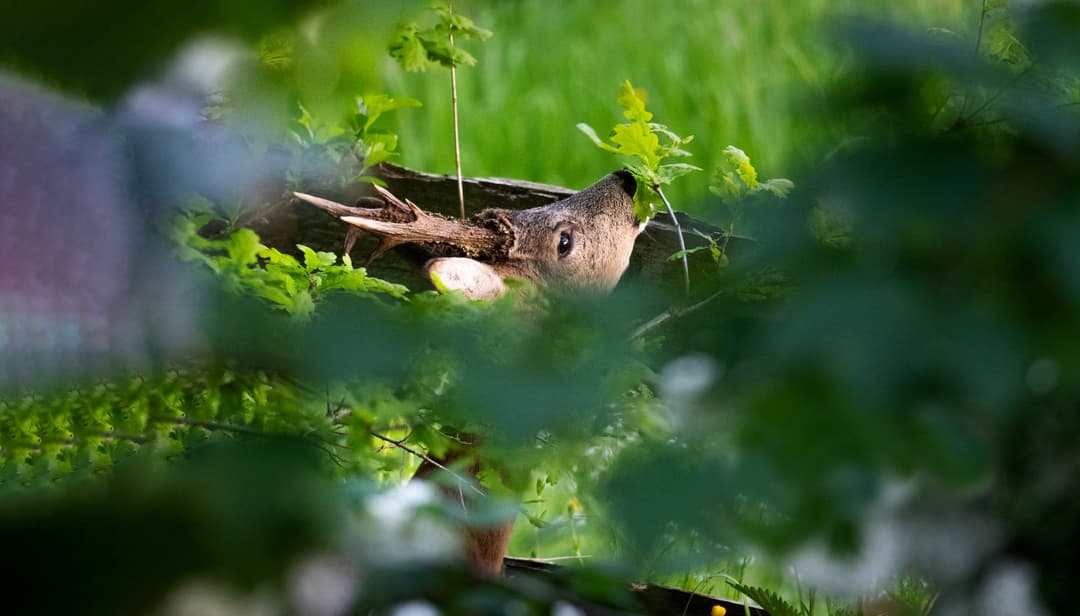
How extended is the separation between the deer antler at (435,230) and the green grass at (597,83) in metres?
0.97

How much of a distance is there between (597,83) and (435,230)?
1.61 meters

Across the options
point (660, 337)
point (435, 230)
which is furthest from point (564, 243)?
point (660, 337)

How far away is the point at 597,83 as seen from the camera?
111 inches

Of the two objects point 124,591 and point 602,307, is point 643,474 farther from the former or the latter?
point 124,591

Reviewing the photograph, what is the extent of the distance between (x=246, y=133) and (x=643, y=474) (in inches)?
8.0

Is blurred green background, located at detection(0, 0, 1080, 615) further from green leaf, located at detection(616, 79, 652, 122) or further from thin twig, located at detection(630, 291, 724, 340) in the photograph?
green leaf, located at detection(616, 79, 652, 122)

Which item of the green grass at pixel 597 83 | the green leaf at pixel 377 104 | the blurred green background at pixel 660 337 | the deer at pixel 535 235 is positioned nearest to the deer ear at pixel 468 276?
the deer at pixel 535 235

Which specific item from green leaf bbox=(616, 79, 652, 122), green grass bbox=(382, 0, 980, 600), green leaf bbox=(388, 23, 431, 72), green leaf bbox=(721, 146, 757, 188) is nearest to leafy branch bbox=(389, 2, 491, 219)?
green leaf bbox=(388, 23, 431, 72)

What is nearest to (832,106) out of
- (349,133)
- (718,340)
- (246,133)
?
(718,340)

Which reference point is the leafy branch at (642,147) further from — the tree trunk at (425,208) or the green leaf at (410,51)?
the green leaf at (410,51)

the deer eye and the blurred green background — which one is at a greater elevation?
the blurred green background

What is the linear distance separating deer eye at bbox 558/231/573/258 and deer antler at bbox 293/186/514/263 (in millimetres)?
67

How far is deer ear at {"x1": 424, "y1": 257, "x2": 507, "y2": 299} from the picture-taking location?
1183 mm

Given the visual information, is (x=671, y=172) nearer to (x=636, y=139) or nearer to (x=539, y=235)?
(x=636, y=139)
